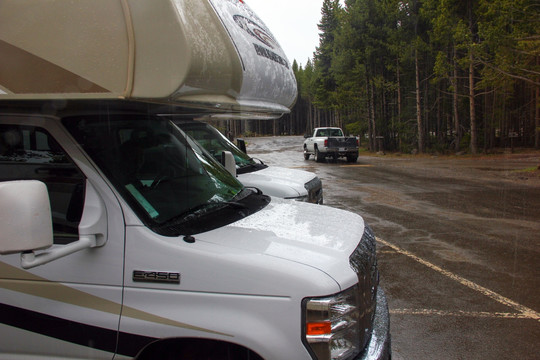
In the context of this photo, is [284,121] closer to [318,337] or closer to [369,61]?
[369,61]

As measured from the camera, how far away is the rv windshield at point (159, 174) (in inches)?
93.4

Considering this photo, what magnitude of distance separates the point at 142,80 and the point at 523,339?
3.96m

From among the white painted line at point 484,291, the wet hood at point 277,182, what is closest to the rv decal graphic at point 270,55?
the wet hood at point 277,182

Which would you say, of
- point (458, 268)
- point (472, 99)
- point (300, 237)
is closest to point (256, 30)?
point (300, 237)

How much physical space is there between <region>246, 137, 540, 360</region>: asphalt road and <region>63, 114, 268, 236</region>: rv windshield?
2111mm

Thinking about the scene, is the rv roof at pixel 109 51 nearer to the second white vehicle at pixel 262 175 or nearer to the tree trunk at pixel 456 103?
the second white vehicle at pixel 262 175

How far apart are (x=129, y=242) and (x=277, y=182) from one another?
13.3 ft

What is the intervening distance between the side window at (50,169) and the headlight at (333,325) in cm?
131

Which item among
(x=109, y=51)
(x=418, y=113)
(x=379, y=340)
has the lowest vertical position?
(x=379, y=340)

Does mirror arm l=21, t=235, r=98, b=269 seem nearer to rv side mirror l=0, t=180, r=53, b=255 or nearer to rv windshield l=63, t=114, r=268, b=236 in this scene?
rv side mirror l=0, t=180, r=53, b=255

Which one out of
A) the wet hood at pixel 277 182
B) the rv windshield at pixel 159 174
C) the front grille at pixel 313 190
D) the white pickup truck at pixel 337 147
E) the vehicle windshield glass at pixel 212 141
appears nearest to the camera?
the rv windshield at pixel 159 174

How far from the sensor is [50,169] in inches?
96.4

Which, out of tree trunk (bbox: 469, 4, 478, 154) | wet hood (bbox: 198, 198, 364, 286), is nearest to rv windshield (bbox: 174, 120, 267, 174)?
wet hood (bbox: 198, 198, 364, 286)

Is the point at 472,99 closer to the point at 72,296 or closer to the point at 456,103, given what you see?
the point at 456,103
